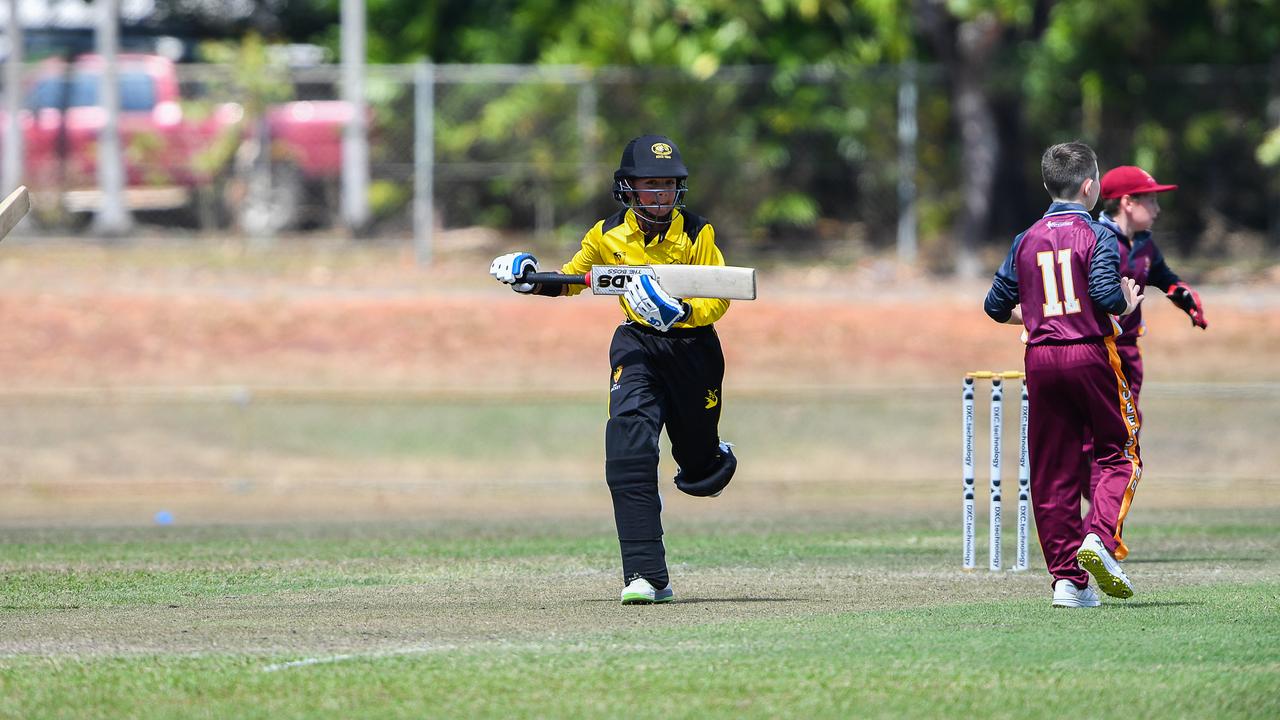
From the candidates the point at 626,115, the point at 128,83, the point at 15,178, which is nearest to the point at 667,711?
the point at 626,115

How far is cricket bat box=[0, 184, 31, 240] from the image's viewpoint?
8.25m

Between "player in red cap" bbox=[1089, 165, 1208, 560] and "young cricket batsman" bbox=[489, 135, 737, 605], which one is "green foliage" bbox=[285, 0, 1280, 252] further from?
"young cricket batsman" bbox=[489, 135, 737, 605]

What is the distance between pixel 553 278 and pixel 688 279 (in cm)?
67

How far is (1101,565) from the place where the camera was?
24.6 ft

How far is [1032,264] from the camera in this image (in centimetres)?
775

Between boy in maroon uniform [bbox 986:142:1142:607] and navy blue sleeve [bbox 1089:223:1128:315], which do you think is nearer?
navy blue sleeve [bbox 1089:223:1128:315]

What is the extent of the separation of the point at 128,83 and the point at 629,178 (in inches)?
748

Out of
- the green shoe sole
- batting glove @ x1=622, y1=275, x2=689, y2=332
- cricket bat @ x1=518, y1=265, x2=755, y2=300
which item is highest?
cricket bat @ x1=518, y1=265, x2=755, y2=300

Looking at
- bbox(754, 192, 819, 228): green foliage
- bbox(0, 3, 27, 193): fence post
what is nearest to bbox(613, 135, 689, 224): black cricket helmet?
bbox(754, 192, 819, 228): green foliage

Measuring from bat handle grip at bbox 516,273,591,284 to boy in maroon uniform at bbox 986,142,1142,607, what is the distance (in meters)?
1.73

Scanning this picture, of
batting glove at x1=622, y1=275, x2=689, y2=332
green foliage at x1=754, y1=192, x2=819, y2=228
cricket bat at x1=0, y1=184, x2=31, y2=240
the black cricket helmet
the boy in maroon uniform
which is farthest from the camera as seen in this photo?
green foliage at x1=754, y1=192, x2=819, y2=228

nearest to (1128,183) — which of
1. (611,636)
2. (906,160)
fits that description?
(611,636)

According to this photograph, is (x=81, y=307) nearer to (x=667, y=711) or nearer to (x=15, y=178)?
(x=15, y=178)

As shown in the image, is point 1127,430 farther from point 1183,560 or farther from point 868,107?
point 868,107
